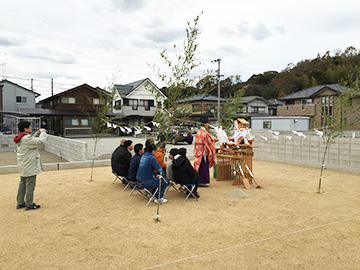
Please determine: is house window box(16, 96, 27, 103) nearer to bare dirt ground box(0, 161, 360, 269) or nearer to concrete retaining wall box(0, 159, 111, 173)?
concrete retaining wall box(0, 159, 111, 173)

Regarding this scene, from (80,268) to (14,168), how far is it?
24.7 ft

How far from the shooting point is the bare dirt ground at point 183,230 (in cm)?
346

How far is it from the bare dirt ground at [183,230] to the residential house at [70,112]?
23.9 m

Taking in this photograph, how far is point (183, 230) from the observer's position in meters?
4.48

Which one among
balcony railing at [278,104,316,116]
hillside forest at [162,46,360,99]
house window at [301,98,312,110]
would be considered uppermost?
hillside forest at [162,46,360,99]

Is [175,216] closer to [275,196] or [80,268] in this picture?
[80,268]

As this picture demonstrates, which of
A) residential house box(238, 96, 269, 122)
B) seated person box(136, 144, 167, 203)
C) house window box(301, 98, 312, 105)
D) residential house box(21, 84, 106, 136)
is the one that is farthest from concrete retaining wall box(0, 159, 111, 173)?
residential house box(238, 96, 269, 122)

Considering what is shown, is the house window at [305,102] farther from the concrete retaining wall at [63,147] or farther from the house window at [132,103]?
the concrete retaining wall at [63,147]

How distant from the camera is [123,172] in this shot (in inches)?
270

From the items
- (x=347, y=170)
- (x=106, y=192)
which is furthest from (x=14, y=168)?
(x=347, y=170)

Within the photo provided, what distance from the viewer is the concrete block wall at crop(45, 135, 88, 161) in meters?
10.9

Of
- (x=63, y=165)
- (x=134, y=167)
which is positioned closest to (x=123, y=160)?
(x=134, y=167)

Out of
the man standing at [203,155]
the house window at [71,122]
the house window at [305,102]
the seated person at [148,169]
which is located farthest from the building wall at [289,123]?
the seated person at [148,169]

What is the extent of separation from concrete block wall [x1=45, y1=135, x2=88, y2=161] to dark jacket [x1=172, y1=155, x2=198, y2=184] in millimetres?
5882
